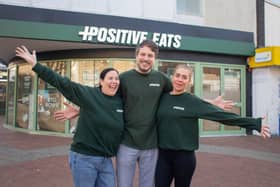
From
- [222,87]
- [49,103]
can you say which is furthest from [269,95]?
[49,103]

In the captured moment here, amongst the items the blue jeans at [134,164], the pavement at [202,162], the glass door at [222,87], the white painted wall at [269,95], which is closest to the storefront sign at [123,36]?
the glass door at [222,87]

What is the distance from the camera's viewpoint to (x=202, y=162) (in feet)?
23.5

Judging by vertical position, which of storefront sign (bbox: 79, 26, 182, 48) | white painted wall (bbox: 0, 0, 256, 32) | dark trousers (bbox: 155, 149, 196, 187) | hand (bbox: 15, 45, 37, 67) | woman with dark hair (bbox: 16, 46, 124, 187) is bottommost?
dark trousers (bbox: 155, 149, 196, 187)

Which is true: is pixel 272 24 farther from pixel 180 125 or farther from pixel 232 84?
pixel 180 125

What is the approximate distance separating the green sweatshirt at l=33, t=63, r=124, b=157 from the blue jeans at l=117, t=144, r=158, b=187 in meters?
0.14

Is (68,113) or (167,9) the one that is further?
(167,9)

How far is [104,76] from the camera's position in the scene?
278 cm

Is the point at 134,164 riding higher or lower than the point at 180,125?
lower

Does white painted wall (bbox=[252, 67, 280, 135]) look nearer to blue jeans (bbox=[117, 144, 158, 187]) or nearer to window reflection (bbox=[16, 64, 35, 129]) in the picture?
window reflection (bbox=[16, 64, 35, 129])

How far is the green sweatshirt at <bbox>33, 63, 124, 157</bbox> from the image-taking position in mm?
2688

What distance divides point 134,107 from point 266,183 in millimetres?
3829

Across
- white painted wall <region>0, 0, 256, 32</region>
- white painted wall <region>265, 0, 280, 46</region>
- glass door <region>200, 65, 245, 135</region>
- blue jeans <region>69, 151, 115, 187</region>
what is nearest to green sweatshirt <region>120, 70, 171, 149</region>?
blue jeans <region>69, 151, 115, 187</region>

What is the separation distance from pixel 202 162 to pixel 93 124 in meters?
5.01

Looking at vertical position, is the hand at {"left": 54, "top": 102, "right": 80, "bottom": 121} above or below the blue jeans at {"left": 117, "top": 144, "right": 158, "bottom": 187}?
above
